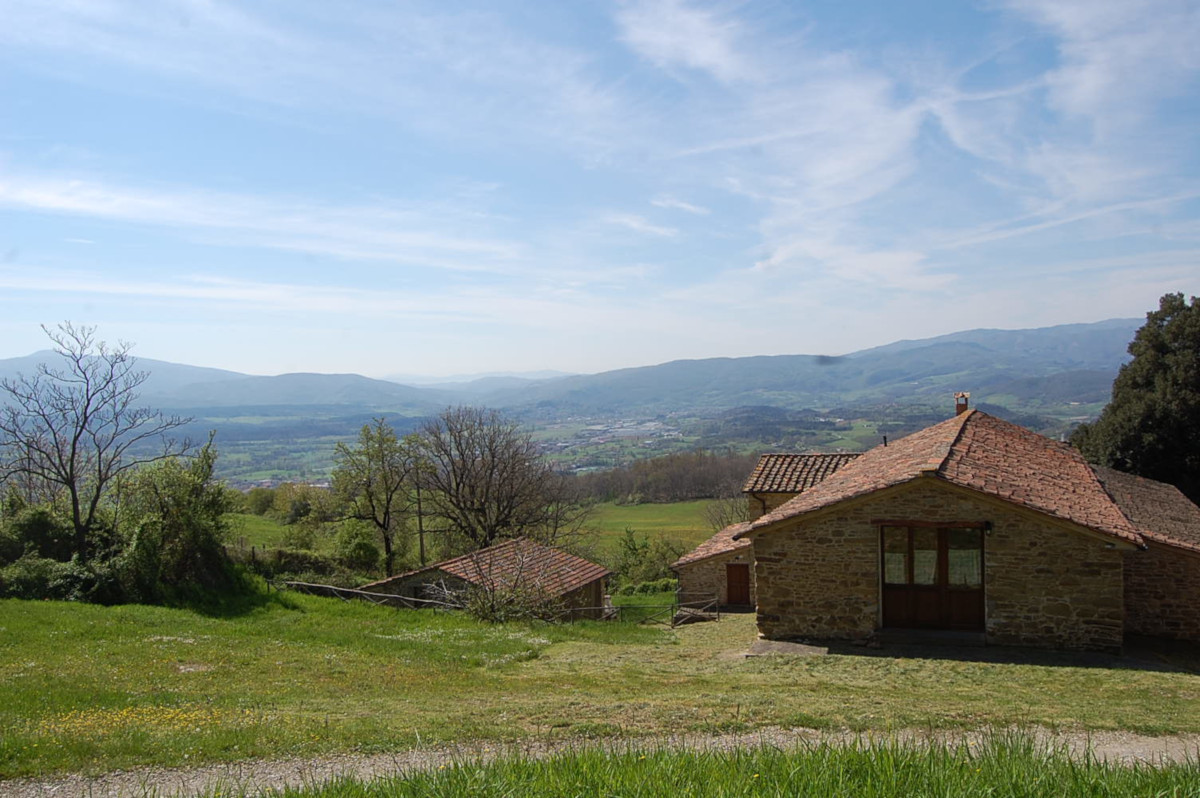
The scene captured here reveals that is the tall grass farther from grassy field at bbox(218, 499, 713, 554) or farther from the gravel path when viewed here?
grassy field at bbox(218, 499, 713, 554)

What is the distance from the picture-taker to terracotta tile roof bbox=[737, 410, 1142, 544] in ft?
50.1

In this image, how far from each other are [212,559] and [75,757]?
14.1m

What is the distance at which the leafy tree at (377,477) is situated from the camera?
35.5 meters

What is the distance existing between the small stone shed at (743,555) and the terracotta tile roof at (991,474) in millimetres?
5197

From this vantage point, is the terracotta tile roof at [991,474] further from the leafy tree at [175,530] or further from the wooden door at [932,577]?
the leafy tree at [175,530]

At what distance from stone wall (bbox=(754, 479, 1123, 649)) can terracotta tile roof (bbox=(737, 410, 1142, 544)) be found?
0.34 meters

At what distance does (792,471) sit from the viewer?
28453 mm

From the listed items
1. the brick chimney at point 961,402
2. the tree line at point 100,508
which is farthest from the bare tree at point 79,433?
the brick chimney at point 961,402

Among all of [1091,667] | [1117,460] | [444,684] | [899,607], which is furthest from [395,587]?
[1117,460]

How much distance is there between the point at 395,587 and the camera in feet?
76.7

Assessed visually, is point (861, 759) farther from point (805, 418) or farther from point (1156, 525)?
point (805, 418)

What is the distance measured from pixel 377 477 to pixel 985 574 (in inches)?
1094

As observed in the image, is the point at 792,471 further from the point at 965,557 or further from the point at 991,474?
the point at 965,557

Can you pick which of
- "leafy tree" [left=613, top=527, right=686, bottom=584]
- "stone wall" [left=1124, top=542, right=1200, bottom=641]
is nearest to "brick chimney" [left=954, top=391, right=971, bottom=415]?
"stone wall" [left=1124, top=542, right=1200, bottom=641]
